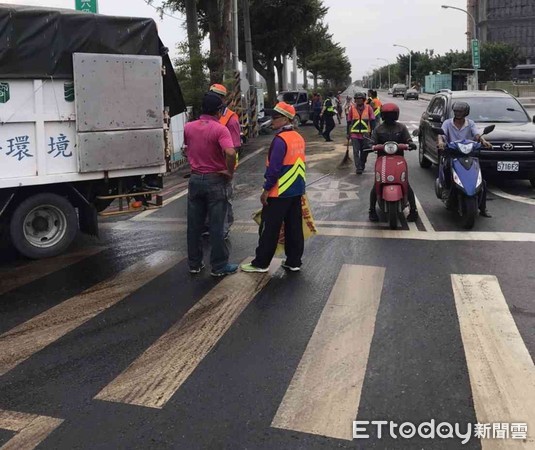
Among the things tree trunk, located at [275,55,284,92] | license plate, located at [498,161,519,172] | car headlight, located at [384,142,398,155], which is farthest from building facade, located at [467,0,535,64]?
car headlight, located at [384,142,398,155]

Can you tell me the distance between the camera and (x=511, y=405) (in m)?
3.38

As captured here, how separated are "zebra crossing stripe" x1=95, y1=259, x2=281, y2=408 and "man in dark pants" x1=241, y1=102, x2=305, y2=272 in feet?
1.44

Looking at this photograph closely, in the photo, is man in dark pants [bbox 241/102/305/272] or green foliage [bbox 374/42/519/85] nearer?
man in dark pants [bbox 241/102/305/272]

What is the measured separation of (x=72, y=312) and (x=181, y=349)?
1.37 meters

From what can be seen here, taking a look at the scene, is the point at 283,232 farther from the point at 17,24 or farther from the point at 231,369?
the point at 17,24

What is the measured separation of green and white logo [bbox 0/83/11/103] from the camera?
5996 mm

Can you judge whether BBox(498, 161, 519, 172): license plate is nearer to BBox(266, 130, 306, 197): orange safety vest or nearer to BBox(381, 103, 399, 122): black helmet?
BBox(381, 103, 399, 122): black helmet

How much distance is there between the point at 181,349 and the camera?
4227 mm

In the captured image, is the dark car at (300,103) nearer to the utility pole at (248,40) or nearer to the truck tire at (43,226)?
the utility pole at (248,40)

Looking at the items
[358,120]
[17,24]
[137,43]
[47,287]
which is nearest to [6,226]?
[47,287]

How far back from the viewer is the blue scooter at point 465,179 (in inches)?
300

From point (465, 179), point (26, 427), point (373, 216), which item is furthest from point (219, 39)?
point (26, 427)

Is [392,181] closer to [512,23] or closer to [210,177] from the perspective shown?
[210,177]

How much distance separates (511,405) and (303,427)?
1259 mm
